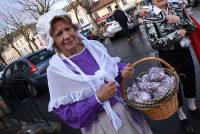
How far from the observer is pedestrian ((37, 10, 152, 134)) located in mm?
2795

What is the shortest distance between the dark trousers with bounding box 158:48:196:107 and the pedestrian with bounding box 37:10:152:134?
5.52ft

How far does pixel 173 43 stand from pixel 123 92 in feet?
4.70

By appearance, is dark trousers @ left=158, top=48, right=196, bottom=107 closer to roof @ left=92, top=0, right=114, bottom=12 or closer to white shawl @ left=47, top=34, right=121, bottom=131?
white shawl @ left=47, top=34, right=121, bottom=131

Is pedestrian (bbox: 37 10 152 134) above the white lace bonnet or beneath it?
beneath

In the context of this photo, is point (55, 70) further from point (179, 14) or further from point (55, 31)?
point (179, 14)

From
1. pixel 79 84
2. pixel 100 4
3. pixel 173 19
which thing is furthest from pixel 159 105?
pixel 100 4

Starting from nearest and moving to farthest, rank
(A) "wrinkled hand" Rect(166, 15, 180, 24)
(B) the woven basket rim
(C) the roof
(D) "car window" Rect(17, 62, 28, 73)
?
(B) the woven basket rim, (A) "wrinkled hand" Rect(166, 15, 180, 24), (D) "car window" Rect(17, 62, 28, 73), (C) the roof

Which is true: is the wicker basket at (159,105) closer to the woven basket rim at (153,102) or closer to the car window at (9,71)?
the woven basket rim at (153,102)

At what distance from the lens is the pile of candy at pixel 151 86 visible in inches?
122

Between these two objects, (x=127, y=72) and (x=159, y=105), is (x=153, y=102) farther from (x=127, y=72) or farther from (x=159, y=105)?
(x=127, y=72)

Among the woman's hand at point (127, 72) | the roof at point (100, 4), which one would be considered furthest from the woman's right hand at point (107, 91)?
the roof at point (100, 4)

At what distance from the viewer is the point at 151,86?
320 centimetres

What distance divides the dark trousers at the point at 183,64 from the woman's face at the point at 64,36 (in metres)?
1.91

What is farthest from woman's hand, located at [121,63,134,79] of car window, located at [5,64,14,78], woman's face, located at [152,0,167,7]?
car window, located at [5,64,14,78]
